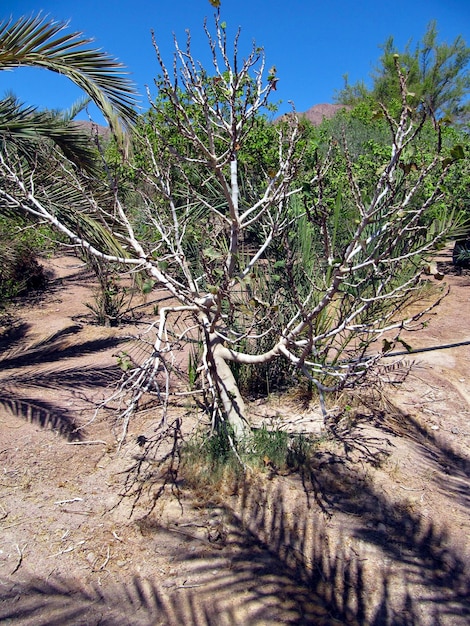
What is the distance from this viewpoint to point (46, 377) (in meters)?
4.90

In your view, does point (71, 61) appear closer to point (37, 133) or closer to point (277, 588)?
point (37, 133)

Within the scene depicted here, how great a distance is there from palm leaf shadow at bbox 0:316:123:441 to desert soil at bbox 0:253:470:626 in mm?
23

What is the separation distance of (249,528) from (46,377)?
8.31 feet

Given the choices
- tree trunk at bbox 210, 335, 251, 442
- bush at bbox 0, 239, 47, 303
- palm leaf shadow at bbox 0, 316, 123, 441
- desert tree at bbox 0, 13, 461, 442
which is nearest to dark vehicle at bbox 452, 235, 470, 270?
desert tree at bbox 0, 13, 461, 442

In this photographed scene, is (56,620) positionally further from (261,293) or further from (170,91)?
(261,293)

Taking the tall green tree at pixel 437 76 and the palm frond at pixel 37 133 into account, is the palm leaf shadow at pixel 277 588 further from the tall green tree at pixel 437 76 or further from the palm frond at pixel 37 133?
the tall green tree at pixel 437 76

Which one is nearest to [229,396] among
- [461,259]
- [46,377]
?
[46,377]

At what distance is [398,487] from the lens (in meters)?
3.45

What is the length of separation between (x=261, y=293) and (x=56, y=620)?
2793mm

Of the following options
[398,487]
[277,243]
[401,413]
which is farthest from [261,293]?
[398,487]

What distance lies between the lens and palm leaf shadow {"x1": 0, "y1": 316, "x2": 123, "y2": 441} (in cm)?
427

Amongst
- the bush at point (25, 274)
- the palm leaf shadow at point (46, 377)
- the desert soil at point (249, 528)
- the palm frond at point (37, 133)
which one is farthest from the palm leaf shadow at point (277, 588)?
the bush at point (25, 274)

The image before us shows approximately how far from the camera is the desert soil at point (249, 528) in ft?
8.46

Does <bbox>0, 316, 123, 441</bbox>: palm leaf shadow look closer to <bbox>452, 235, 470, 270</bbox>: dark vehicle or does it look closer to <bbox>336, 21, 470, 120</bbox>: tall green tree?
<bbox>452, 235, 470, 270</bbox>: dark vehicle
